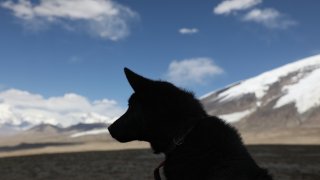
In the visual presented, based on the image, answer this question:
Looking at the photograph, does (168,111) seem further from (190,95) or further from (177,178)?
(177,178)

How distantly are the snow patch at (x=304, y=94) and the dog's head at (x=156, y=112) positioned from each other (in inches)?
5893

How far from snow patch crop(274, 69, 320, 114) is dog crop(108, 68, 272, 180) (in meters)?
150

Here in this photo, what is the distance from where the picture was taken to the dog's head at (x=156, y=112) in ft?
13.8

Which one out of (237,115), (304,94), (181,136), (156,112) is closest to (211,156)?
(181,136)

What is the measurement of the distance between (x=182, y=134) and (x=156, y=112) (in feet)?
1.16

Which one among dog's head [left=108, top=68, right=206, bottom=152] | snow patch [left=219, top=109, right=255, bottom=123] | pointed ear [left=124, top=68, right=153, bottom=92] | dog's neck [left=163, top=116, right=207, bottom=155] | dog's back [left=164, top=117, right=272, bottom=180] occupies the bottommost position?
dog's back [left=164, top=117, right=272, bottom=180]

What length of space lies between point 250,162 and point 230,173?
0.66 ft

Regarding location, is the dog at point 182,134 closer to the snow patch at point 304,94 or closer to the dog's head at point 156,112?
the dog's head at point 156,112

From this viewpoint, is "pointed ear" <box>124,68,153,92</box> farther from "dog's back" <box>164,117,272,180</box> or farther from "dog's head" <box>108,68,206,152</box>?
"dog's back" <box>164,117,272,180</box>

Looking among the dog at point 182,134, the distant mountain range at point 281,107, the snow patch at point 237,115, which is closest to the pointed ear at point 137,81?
the dog at point 182,134

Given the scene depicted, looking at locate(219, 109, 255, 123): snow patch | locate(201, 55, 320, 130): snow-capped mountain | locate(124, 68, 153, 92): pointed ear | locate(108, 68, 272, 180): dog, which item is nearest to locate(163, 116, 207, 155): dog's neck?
locate(108, 68, 272, 180): dog

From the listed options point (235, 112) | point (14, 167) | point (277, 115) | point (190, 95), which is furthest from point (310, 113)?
point (190, 95)

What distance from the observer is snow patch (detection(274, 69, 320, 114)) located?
15404cm

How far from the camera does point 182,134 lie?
4078mm
